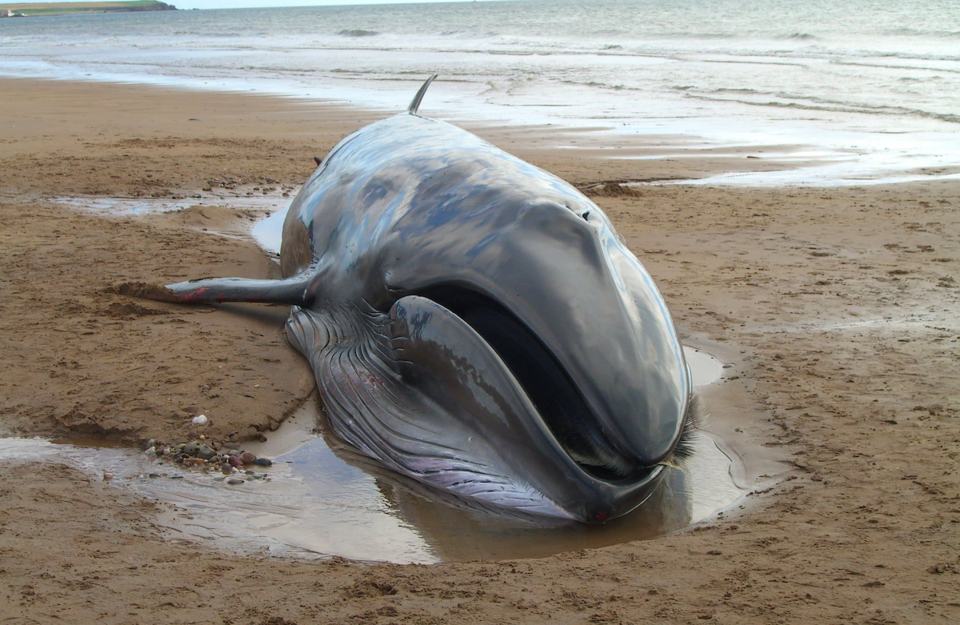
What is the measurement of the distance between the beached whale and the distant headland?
530 ft

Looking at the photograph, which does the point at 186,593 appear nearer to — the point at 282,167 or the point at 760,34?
the point at 282,167

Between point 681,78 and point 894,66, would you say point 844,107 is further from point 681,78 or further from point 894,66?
point 894,66

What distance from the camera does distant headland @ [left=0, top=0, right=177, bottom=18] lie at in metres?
152

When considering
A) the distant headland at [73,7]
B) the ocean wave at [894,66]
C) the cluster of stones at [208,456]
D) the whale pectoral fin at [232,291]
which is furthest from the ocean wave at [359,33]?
the distant headland at [73,7]

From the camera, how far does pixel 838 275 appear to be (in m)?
6.88

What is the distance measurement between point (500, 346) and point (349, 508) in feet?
2.93

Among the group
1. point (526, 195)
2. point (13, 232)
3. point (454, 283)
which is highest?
point (526, 195)

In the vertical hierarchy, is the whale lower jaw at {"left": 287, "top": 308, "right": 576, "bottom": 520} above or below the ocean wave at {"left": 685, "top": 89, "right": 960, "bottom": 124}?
below

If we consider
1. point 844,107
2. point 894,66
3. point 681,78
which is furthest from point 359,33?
point 844,107

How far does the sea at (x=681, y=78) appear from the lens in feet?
47.5

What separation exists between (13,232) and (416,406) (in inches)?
201

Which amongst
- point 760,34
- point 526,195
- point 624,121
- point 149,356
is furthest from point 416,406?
point 760,34

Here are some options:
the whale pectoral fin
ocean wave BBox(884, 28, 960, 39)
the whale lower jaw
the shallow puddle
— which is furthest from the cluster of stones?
ocean wave BBox(884, 28, 960, 39)

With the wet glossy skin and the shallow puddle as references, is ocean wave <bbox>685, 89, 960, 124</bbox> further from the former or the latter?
the shallow puddle
